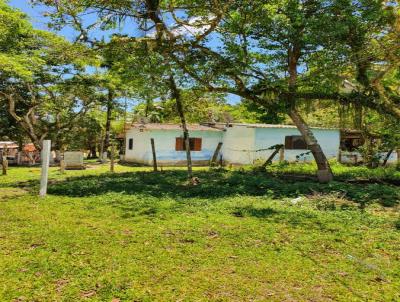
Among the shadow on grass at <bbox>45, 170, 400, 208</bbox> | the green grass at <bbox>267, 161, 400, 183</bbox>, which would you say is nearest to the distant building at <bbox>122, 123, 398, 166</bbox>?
the green grass at <bbox>267, 161, 400, 183</bbox>

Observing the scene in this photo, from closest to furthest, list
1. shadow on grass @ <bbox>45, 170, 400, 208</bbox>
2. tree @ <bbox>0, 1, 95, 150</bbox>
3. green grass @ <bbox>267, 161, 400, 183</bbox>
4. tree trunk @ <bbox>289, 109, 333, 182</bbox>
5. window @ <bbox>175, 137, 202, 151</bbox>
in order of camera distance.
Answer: shadow on grass @ <bbox>45, 170, 400, 208</bbox> < tree trunk @ <bbox>289, 109, 333, 182</bbox> < green grass @ <bbox>267, 161, 400, 183</bbox> < tree @ <bbox>0, 1, 95, 150</bbox> < window @ <bbox>175, 137, 202, 151</bbox>

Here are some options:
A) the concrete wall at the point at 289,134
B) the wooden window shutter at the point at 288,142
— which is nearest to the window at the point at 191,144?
the concrete wall at the point at 289,134

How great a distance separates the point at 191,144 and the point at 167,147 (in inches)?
75.3

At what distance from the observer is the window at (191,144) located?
28.8 m

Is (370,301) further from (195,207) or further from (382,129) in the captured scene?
(382,129)

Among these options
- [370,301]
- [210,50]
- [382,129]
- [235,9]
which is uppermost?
[235,9]

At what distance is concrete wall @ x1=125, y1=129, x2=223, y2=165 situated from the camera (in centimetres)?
2817

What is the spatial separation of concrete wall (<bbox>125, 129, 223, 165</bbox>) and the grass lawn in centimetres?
1697

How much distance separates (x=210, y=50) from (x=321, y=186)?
6150mm

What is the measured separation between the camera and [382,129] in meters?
17.6

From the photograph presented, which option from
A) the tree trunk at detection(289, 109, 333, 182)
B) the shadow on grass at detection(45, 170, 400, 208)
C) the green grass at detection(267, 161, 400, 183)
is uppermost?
the tree trunk at detection(289, 109, 333, 182)

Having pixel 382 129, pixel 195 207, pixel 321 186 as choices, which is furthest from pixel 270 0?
pixel 382 129

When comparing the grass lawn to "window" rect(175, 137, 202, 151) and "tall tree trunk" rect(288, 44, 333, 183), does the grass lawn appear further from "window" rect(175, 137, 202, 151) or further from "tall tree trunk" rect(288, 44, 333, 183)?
"window" rect(175, 137, 202, 151)

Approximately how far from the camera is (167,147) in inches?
1120
